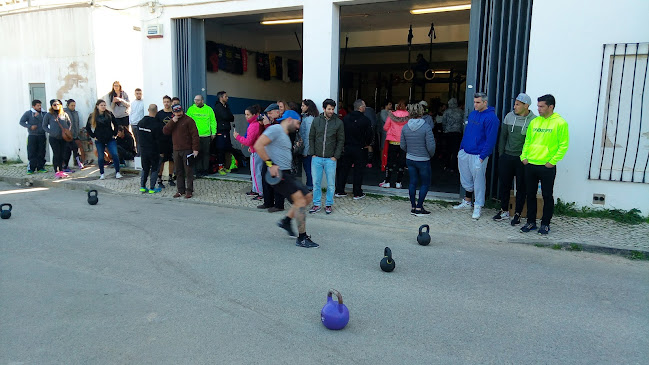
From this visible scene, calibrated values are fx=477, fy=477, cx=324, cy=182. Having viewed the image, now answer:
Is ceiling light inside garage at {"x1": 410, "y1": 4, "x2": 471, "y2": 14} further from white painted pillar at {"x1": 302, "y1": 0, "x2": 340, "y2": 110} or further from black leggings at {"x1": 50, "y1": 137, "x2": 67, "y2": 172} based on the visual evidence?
black leggings at {"x1": 50, "y1": 137, "x2": 67, "y2": 172}

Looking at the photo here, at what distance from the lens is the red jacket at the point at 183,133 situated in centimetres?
930

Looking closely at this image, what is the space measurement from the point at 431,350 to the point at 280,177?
10.8 feet

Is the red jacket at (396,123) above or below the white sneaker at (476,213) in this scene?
above

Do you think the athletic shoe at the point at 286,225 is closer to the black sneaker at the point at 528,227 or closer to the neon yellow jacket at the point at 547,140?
the black sneaker at the point at 528,227

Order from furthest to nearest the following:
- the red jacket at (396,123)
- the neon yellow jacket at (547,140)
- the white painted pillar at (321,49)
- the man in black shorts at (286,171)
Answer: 1. the red jacket at (396,123)
2. the white painted pillar at (321,49)
3. the neon yellow jacket at (547,140)
4. the man in black shorts at (286,171)

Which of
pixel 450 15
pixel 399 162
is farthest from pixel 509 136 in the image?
pixel 450 15

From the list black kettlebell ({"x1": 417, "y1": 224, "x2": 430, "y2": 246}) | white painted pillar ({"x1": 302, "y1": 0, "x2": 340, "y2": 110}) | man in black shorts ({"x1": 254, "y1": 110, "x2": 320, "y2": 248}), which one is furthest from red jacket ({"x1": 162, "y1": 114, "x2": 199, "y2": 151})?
black kettlebell ({"x1": 417, "y1": 224, "x2": 430, "y2": 246})

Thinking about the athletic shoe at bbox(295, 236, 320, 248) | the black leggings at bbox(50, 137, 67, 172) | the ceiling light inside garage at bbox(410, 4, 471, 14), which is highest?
the ceiling light inside garage at bbox(410, 4, 471, 14)

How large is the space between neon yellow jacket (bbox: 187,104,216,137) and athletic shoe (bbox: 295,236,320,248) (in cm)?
566

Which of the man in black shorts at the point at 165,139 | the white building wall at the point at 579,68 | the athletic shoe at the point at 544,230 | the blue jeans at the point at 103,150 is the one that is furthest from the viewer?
the blue jeans at the point at 103,150

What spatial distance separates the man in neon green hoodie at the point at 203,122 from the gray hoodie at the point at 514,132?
21.6ft

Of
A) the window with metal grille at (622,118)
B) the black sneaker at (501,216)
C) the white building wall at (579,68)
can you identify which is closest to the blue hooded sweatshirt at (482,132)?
the black sneaker at (501,216)

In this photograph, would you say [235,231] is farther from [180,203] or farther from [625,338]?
[625,338]

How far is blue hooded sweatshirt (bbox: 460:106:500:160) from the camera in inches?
297
